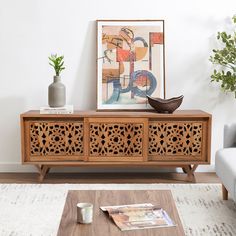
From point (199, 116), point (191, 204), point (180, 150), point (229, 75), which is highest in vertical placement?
point (229, 75)

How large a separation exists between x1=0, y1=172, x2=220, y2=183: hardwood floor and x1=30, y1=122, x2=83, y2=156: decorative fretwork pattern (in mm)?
303

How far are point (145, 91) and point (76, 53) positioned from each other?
73 centimetres

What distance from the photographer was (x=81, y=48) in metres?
4.39

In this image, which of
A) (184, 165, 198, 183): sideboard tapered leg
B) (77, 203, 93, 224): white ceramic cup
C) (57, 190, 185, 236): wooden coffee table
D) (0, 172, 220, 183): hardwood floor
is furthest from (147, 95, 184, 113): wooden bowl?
(77, 203, 93, 224): white ceramic cup

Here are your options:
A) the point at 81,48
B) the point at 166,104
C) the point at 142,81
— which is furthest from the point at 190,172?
the point at 81,48

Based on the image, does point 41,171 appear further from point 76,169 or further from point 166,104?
point 166,104

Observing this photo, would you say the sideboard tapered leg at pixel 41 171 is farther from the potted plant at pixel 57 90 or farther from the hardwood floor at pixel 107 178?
the potted plant at pixel 57 90

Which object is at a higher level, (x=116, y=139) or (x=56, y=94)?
(x=56, y=94)

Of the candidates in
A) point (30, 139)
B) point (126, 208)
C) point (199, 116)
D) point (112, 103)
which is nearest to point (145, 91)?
point (112, 103)

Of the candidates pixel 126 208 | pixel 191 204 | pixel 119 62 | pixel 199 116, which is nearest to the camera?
pixel 126 208

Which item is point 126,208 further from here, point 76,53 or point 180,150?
point 76,53

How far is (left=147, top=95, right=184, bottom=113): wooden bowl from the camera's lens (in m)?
4.11

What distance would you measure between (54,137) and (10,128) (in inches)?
23.6

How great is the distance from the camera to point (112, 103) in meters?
4.37
